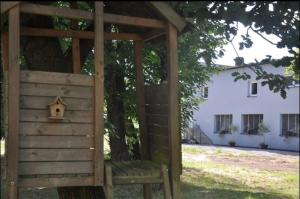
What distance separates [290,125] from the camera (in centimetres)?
3112

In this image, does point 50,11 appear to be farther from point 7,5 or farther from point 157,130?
point 157,130

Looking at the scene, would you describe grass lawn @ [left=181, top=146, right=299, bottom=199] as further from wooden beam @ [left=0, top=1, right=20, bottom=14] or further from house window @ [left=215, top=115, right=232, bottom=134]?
house window @ [left=215, top=115, right=232, bottom=134]

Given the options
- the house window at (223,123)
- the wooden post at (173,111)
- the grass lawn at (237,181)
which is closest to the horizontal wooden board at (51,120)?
the wooden post at (173,111)

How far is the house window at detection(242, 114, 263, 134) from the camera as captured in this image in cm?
3362

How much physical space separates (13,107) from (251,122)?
31.0m

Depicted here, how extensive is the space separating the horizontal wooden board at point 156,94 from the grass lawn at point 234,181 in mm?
5679

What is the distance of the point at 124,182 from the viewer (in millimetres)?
5152

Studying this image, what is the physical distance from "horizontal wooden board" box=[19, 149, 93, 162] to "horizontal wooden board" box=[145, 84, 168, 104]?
3.55 ft

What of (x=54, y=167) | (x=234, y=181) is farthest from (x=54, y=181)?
(x=234, y=181)

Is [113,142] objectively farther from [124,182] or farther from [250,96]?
[250,96]

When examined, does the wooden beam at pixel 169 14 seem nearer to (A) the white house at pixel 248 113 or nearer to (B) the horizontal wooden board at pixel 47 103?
(B) the horizontal wooden board at pixel 47 103

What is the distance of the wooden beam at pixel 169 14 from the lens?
4.71m

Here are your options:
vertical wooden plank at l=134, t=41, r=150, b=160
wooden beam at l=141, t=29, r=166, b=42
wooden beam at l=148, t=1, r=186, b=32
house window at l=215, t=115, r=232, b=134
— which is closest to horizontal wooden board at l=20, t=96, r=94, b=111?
wooden beam at l=148, t=1, r=186, b=32

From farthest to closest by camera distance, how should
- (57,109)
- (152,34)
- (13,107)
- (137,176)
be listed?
(152,34) → (137,176) → (57,109) → (13,107)
